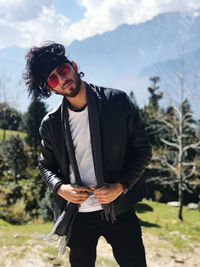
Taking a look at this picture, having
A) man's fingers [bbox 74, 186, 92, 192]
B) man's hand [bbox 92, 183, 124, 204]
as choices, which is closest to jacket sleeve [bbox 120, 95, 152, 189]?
man's hand [bbox 92, 183, 124, 204]

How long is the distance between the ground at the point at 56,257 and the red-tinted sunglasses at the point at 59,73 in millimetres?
3060

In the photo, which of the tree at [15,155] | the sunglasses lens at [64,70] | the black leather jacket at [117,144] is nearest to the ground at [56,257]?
the black leather jacket at [117,144]

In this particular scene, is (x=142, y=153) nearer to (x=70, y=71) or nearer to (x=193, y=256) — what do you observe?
(x=70, y=71)

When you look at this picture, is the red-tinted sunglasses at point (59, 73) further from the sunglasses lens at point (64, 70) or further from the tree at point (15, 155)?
the tree at point (15, 155)

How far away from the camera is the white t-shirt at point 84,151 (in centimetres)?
203

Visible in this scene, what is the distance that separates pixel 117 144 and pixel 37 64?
848mm

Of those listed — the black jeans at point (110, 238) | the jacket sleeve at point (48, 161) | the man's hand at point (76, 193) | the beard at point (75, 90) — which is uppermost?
the beard at point (75, 90)

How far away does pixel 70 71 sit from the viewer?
1967 mm

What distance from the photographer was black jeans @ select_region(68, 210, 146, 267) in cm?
195

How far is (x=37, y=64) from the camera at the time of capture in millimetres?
1993

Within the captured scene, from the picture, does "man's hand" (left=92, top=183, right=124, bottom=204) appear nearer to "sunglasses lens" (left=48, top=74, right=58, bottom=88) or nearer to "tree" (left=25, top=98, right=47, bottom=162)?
"sunglasses lens" (left=48, top=74, right=58, bottom=88)

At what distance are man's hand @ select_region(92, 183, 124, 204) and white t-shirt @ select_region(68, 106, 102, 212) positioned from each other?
0.21 metres

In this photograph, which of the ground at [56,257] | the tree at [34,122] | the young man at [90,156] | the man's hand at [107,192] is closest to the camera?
the man's hand at [107,192]

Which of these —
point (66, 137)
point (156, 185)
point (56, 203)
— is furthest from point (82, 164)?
point (156, 185)
